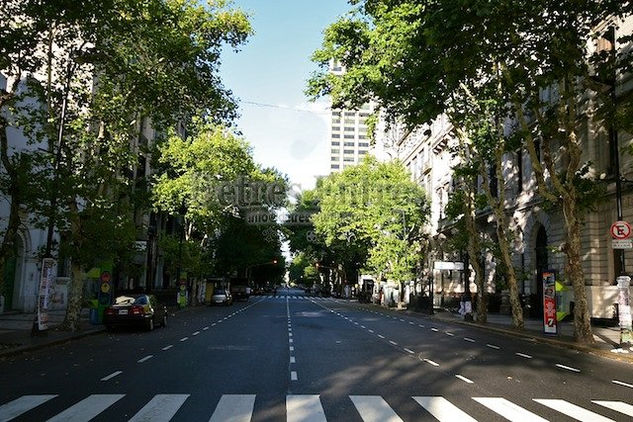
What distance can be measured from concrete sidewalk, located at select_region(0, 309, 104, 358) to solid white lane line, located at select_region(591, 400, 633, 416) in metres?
13.2

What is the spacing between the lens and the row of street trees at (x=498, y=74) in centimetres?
1264

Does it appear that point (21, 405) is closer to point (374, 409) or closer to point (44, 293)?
point (374, 409)

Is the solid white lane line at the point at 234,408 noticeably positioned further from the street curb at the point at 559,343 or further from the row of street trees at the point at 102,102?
the street curb at the point at 559,343

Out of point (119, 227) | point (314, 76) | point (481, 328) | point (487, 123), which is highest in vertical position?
point (314, 76)

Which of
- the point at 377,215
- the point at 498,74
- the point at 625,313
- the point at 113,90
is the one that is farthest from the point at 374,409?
the point at 377,215

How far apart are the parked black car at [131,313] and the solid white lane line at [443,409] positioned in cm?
1635

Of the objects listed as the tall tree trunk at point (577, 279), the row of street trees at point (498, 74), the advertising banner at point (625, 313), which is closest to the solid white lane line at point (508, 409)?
the row of street trees at point (498, 74)

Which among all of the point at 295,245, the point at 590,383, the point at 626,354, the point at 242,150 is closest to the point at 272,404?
the point at 590,383

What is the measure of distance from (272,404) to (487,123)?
22.6m

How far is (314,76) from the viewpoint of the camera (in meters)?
29.8

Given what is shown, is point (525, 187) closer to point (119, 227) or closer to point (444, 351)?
point (444, 351)

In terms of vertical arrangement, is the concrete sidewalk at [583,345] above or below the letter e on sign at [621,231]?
below

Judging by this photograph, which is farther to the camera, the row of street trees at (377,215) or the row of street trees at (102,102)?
the row of street trees at (377,215)

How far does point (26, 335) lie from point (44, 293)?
4.63ft
